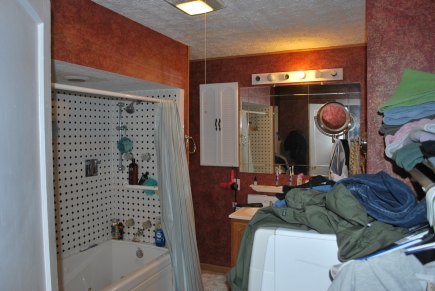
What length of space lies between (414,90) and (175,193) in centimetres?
178

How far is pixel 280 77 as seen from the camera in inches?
141

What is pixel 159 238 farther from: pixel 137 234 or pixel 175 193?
pixel 175 193

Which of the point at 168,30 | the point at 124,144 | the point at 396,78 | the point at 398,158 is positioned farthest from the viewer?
the point at 124,144

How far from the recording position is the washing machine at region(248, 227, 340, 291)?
1.12 m

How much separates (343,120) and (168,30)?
72.2 inches

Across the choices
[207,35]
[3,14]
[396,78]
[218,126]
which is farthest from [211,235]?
[3,14]

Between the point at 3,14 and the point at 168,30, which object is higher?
the point at 168,30

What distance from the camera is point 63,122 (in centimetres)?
286

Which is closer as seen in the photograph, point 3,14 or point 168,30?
point 3,14

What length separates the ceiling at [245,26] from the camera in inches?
87.1

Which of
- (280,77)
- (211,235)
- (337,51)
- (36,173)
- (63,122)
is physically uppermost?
(337,51)

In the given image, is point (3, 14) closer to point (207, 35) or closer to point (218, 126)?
point (207, 35)

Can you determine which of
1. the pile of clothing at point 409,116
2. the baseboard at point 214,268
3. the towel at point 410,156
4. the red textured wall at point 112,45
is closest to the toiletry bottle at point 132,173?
the red textured wall at point 112,45

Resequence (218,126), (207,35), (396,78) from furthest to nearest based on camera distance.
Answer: (218,126) → (207,35) → (396,78)
